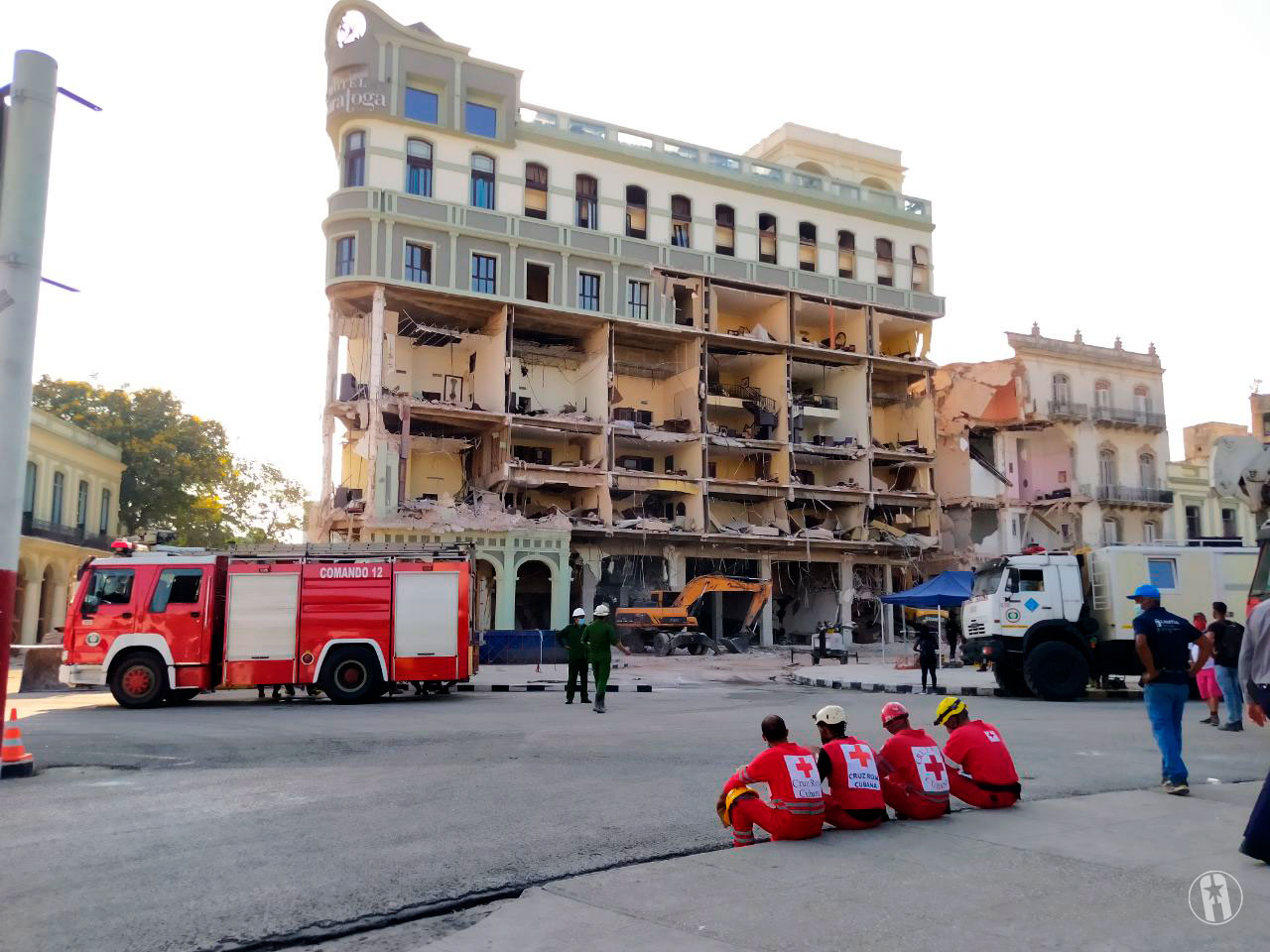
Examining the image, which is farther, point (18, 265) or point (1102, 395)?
point (1102, 395)

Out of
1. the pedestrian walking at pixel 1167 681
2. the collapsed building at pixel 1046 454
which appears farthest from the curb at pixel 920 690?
the collapsed building at pixel 1046 454

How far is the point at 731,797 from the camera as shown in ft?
20.7

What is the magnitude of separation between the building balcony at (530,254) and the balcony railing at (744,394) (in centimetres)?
483

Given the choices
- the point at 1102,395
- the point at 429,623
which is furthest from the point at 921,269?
the point at 429,623

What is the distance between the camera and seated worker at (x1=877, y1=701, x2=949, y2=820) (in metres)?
6.93

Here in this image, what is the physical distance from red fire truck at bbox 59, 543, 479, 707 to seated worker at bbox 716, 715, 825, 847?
12018 millimetres

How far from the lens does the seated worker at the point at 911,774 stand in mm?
6934

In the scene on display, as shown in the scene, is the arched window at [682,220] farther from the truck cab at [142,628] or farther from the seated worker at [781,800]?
the seated worker at [781,800]

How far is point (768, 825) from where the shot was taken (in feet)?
20.5

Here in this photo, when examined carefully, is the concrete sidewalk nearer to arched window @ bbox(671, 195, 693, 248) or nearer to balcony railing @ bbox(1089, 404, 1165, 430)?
arched window @ bbox(671, 195, 693, 248)

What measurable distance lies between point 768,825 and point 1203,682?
462 inches

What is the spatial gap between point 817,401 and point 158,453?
30655 mm

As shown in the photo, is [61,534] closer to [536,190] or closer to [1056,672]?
[536,190]

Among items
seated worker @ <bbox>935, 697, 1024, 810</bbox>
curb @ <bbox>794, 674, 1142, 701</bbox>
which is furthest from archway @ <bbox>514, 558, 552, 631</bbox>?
seated worker @ <bbox>935, 697, 1024, 810</bbox>
